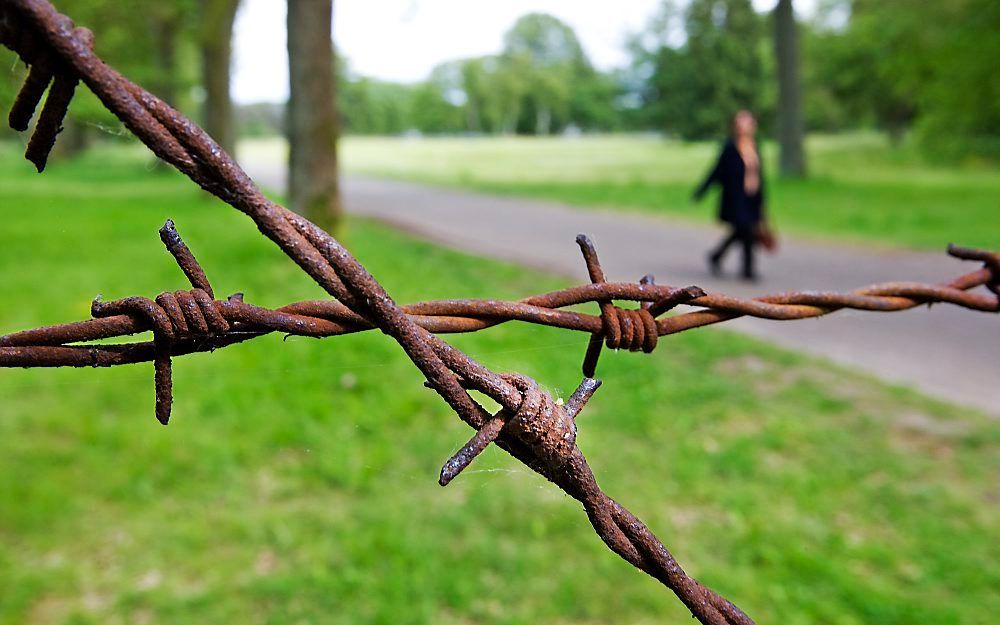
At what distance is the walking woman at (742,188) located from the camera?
7.75 meters

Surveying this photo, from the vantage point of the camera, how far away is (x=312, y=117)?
23.2 feet

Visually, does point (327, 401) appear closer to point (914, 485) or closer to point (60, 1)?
point (914, 485)

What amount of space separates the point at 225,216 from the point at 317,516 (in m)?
7.05

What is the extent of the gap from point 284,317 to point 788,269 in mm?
8544

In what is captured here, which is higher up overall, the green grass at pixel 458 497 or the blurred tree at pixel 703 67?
the blurred tree at pixel 703 67

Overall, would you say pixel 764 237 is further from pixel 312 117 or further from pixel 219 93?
pixel 219 93

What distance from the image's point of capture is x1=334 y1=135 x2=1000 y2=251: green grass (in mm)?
11500

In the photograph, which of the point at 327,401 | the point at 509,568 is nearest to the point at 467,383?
the point at 509,568

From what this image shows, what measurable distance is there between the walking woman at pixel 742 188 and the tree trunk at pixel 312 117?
355cm

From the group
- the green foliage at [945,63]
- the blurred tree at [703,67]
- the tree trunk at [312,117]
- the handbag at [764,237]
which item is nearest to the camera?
the tree trunk at [312,117]

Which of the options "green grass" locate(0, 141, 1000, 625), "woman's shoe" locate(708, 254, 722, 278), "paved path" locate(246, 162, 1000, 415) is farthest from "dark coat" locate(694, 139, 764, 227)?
"green grass" locate(0, 141, 1000, 625)

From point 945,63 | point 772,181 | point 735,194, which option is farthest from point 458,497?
point 945,63

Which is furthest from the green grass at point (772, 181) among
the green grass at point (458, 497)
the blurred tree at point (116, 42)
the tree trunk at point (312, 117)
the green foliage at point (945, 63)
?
the blurred tree at point (116, 42)

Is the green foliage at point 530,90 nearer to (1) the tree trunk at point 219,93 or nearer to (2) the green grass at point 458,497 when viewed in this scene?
(1) the tree trunk at point 219,93
